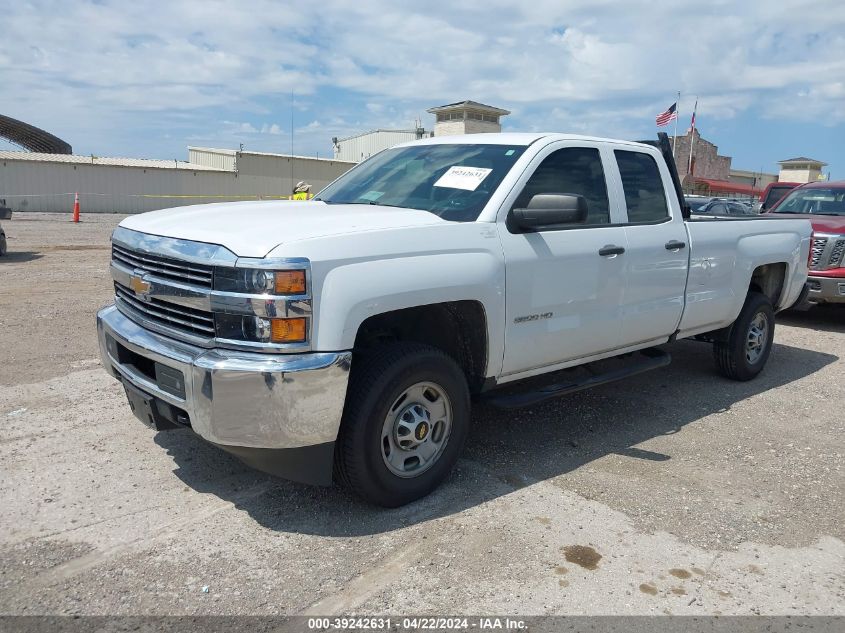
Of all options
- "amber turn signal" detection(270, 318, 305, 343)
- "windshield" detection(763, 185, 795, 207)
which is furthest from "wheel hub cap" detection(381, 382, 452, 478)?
"windshield" detection(763, 185, 795, 207)

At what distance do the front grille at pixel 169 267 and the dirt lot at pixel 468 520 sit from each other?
3.97ft

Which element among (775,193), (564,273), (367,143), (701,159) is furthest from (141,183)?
(701,159)

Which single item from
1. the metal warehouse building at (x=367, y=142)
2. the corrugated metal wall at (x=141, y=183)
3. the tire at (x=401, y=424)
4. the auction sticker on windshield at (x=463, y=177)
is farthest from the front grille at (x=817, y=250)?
the metal warehouse building at (x=367, y=142)

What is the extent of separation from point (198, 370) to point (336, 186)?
239cm

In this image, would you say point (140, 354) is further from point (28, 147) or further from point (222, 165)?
point (28, 147)

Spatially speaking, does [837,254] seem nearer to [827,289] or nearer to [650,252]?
[827,289]

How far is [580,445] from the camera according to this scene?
4.71 m

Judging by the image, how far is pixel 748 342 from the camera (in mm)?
6297

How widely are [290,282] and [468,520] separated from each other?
1.56 metres

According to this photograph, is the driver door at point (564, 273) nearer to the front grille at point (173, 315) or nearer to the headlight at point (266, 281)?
the headlight at point (266, 281)

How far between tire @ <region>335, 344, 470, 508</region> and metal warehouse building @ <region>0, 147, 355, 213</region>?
3253 centimetres

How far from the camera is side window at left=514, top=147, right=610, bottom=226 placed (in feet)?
14.0

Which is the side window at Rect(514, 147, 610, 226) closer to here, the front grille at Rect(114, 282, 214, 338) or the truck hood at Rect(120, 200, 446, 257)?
the truck hood at Rect(120, 200, 446, 257)

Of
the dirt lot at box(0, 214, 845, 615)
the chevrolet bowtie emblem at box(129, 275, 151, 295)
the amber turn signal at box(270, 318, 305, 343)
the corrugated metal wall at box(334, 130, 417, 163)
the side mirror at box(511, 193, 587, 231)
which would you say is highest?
the corrugated metal wall at box(334, 130, 417, 163)
